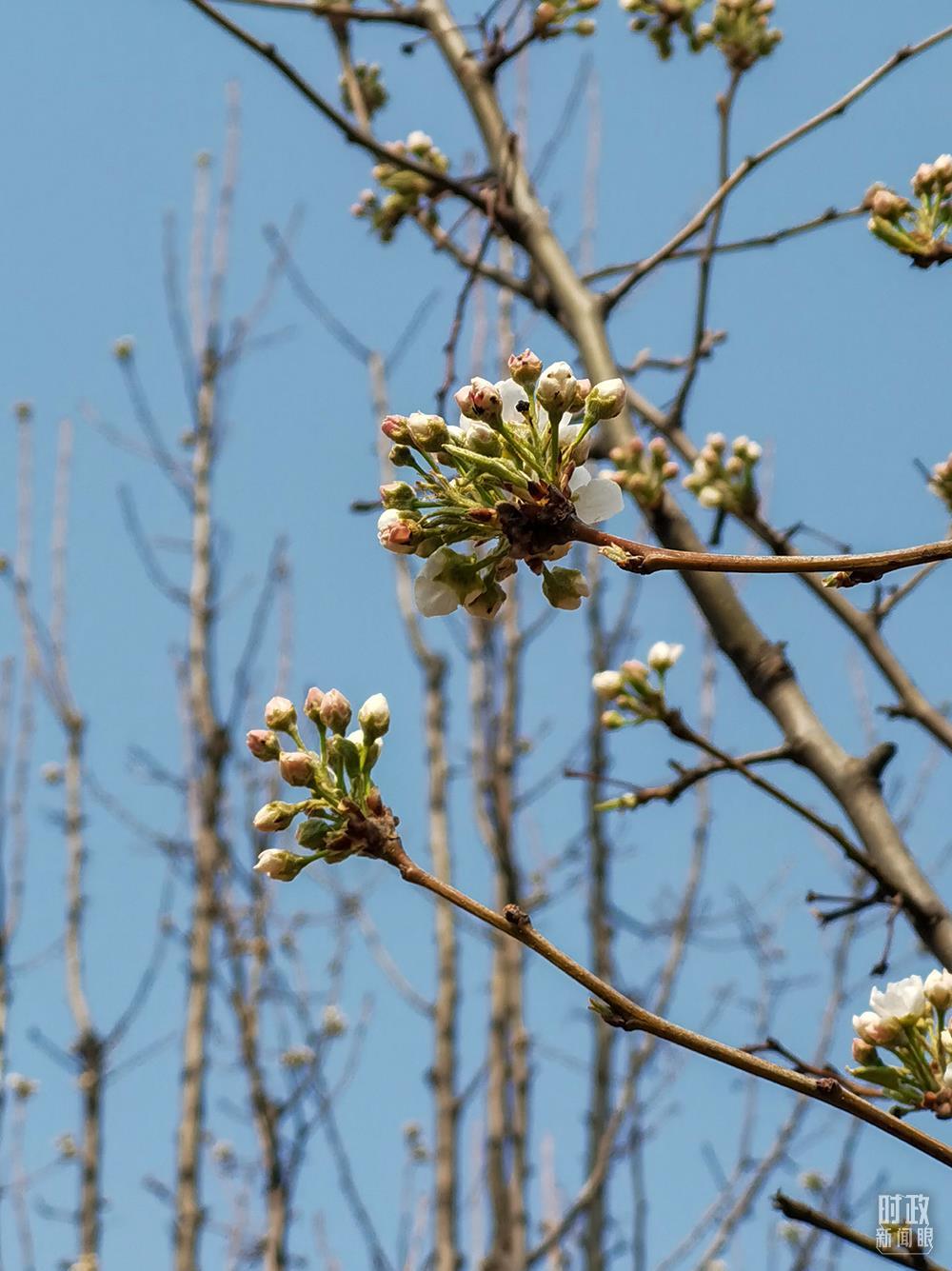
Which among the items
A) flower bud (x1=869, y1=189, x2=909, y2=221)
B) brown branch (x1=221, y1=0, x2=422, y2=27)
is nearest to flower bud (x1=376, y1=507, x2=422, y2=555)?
flower bud (x1=869, y1=189, x2=909, y2=221)

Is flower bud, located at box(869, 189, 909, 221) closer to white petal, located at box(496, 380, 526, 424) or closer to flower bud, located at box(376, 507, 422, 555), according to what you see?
white petal, located at box(496, 380, 526, 424)

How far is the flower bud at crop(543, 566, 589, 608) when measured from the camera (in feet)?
4.37

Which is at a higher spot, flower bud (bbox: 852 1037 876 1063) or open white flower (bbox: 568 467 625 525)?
open white flower (bbox: 568 467 625 525)

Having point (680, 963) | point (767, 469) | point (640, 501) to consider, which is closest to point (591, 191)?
point (767, 469)

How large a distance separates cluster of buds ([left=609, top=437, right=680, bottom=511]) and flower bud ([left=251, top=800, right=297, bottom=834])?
1311mm

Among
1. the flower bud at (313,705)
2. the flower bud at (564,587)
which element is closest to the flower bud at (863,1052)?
the flower bud at (564,587)

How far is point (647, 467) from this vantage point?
2.48 m

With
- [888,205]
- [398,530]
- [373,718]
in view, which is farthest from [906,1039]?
[888,205]

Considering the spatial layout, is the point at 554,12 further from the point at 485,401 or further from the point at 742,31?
the point at 485,401

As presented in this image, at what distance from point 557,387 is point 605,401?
0.27ft

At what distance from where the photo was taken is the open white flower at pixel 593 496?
1.30 meters

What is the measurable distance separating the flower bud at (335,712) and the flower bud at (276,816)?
9 centimetres

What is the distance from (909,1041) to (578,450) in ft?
2.60

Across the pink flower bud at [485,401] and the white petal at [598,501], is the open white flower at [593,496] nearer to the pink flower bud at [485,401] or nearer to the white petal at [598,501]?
the white petal at [598,501]
